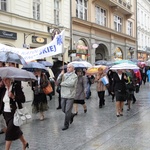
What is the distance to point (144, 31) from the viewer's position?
49219 mm

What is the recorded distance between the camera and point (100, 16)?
31516 millimetres

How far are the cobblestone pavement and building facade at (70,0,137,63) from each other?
13.8 metres

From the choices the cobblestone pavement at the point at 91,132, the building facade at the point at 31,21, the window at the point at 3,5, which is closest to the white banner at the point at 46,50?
the cobblestone pavement at the point at 91,132

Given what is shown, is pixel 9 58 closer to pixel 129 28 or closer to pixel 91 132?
pixel 91 132

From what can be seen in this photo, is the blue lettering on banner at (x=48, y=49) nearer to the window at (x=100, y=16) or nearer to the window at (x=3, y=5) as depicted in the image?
the window at (x=3, y=5)

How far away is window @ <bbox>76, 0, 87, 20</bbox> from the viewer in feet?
88.2

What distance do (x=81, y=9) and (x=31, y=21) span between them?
8461mm

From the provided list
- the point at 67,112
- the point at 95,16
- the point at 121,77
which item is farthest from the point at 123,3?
the point at 67,112

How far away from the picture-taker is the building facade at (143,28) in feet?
151

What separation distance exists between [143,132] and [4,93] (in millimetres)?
3683

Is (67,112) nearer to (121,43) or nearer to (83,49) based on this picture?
(83,49)

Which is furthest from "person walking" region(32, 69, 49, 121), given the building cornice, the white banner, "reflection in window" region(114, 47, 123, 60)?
"reflection in window" region(114, 47, 123, 60)

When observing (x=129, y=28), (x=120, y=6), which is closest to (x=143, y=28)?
(x=129, y=28)

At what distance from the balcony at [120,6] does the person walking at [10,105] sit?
2672 cm
